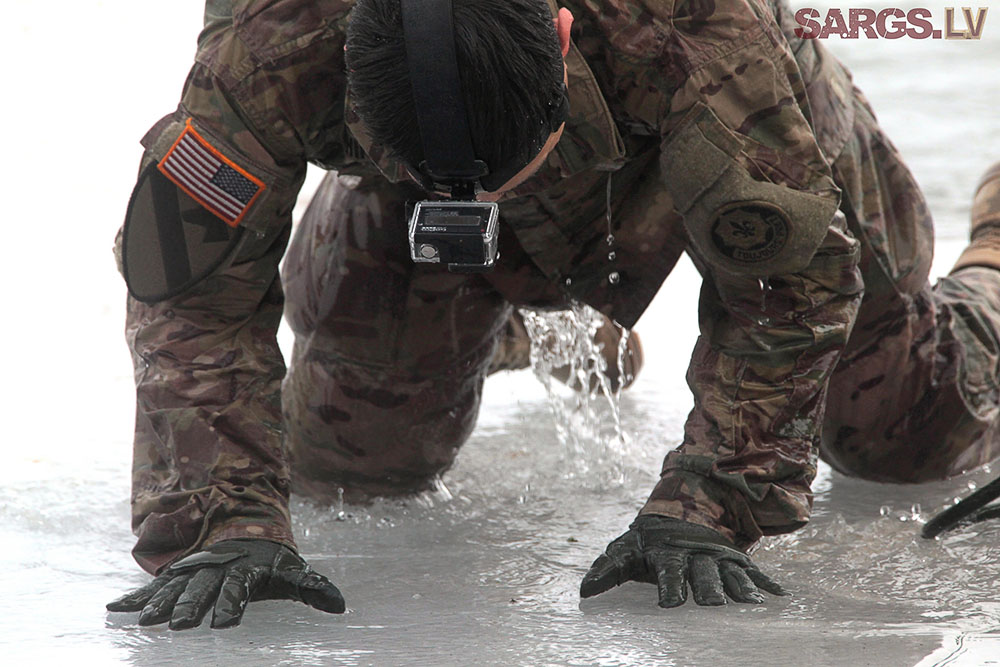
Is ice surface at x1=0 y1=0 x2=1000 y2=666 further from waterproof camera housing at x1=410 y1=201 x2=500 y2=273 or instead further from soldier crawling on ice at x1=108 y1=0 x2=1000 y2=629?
waterproof camera housing at x1=410 y1=201 x2=500 y2=273

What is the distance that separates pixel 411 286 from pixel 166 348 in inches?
20.9

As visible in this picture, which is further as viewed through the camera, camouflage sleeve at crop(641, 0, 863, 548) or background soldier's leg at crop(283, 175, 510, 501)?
background soldier's leg at crop(283, 175, 510, 501)

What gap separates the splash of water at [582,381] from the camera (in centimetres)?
259

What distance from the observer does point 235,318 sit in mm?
1865

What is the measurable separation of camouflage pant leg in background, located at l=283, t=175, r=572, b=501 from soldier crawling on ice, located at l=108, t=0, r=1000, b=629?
0.09 m

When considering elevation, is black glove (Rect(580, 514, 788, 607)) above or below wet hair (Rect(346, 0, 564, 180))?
below

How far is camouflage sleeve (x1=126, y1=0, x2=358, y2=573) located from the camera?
1728 mm

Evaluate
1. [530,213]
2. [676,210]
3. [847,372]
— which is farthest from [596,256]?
[847,372]

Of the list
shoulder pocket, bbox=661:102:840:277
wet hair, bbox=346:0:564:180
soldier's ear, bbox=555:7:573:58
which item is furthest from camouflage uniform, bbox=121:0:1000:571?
wet hair, bbox=346:0:564:180

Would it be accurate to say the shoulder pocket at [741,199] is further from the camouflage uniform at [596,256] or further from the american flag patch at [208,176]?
the american flag patch at [208,176]

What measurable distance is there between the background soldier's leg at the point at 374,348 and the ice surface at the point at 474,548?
88mm

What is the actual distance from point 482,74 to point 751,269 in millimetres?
535

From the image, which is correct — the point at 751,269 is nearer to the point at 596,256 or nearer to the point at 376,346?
the point at 596,256

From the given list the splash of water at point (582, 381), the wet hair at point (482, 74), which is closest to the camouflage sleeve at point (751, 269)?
the wet hair at point (482, 74)
